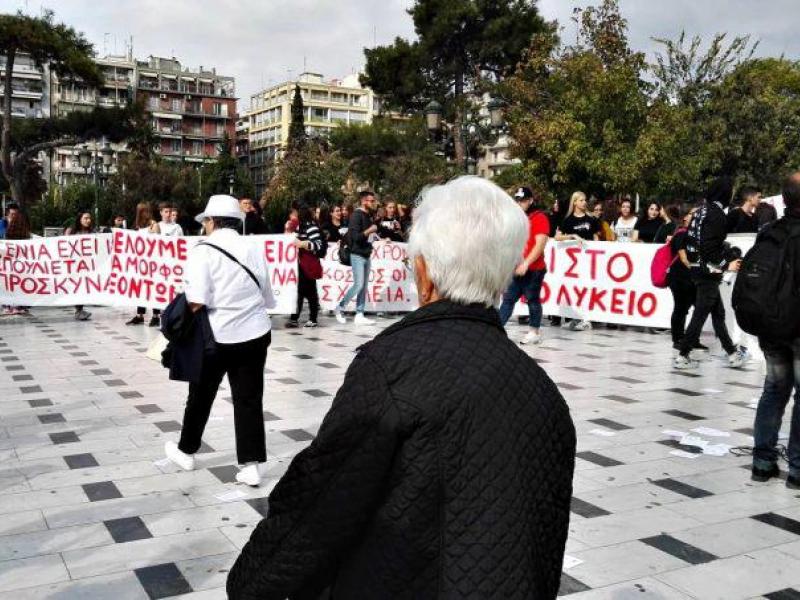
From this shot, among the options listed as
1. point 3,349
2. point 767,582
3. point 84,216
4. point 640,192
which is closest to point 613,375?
point 767,582

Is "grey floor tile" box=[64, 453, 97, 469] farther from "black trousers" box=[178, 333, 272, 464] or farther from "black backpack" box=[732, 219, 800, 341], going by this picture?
"black backpack" box=[732, 219, 800, 341]

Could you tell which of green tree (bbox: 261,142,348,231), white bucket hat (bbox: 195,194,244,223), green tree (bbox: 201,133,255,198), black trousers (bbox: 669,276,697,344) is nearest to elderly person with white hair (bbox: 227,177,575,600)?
white bucket hat (bbox: 195,194,244,223)

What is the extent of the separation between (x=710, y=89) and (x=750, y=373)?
25800 millimetres

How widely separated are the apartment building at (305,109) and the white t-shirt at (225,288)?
A: 11079 cm

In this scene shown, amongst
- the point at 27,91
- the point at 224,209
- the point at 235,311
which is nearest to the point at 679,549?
the point at 235,311

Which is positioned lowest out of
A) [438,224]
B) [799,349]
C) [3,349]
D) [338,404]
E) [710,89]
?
[3,349]

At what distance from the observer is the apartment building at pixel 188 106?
113m

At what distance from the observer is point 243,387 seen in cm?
468

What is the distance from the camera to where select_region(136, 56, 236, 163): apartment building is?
113m

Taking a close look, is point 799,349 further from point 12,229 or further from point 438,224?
point 12,229

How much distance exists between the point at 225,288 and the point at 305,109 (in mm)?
115996

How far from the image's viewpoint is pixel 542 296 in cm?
→ 1314

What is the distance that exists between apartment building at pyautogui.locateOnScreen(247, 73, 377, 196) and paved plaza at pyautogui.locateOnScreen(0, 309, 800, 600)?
4247 inches

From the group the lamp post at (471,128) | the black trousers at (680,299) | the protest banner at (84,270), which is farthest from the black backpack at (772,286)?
the lamp post at (471,128)
